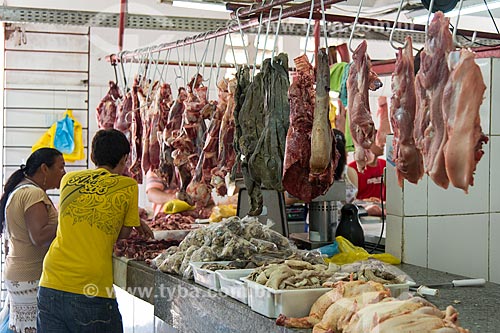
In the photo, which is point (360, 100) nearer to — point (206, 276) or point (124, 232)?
point (206, 276)

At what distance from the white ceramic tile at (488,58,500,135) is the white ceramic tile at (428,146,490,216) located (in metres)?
0.14

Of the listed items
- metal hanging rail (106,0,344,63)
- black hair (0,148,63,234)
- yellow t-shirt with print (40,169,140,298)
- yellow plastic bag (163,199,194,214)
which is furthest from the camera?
yellow plastic bag (163,199,194,214)

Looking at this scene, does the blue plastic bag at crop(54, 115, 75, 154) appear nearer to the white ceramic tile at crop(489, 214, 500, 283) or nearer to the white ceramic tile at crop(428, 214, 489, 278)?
the white ceramic tile at crop(428, 214, 489, 278)

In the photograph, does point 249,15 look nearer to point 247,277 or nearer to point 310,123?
point 310,123

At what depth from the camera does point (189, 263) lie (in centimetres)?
382

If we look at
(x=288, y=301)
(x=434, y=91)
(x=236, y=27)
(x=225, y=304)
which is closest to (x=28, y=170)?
(x=236, y=27)

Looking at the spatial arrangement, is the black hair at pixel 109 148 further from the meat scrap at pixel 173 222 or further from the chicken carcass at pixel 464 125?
the chicken carcass at pixel 464 125

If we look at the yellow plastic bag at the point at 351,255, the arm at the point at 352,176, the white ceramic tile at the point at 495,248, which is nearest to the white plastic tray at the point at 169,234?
the yellow plastic bag at the point at 351,255

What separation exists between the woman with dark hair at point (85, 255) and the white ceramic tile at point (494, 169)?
7.43ft

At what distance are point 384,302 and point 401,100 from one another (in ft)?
2.54

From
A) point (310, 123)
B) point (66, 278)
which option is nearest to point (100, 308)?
point (66, 278)

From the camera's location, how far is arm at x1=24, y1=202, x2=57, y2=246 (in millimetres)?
5125

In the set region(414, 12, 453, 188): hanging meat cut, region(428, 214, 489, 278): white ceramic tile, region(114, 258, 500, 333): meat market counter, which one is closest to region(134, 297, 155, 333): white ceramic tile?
region(114, 258, 500, 333): meat market counter

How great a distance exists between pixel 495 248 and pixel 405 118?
253 centimetres
